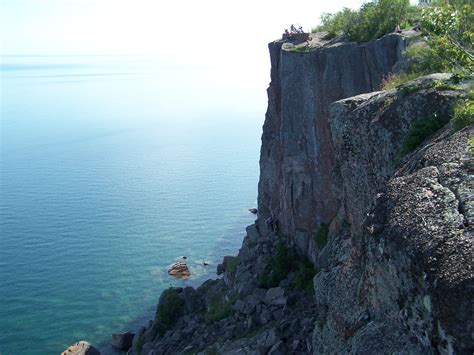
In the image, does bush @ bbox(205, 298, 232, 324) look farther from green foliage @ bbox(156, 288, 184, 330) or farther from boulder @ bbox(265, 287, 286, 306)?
boulder @ bbox(265, 287, 286, 306)

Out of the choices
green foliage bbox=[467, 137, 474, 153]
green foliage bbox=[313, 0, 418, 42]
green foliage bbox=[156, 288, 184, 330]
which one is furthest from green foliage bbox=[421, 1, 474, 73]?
green foliage bbox=[156, 288, 184, 330]

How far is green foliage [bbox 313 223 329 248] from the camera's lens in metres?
38.9

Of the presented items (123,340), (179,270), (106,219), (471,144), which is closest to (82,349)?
(123,340)

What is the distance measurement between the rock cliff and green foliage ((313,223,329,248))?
0.09 metres

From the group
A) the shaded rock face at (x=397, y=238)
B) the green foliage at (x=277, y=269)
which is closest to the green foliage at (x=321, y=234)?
the green foliage at (x=277, y=269)

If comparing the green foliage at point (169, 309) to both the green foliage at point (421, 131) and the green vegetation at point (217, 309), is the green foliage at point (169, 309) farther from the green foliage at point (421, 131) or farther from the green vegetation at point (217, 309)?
the green foliage at point (421, 131)

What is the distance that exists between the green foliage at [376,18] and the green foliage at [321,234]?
1379 cm

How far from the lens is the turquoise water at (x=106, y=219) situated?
5825cm

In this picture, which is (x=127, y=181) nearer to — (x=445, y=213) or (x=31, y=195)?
(x=31, y=195)

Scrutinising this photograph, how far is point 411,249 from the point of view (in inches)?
457

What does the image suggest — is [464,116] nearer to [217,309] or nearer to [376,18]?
[376,18]

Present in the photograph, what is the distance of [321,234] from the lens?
1545 inches

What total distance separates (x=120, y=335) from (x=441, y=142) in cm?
4262

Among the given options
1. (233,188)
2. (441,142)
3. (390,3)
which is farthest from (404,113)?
(233,188)
